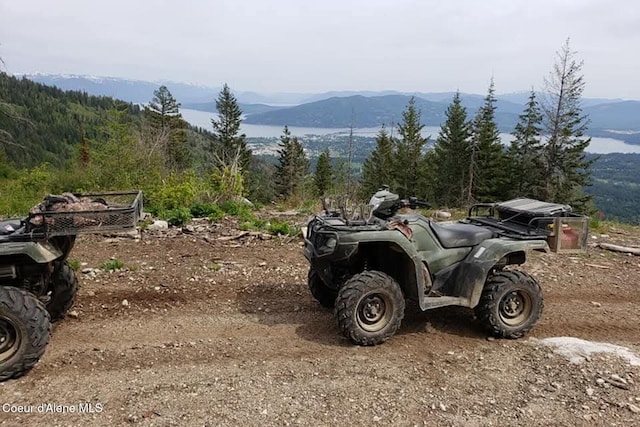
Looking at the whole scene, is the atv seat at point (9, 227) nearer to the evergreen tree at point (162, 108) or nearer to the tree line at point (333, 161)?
the tree line at point (333, 161)

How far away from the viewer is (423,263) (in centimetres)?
541

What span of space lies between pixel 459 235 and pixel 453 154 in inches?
1681

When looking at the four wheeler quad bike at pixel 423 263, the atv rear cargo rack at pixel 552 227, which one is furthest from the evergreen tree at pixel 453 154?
the four wheeler quad bike at pixel 423 263

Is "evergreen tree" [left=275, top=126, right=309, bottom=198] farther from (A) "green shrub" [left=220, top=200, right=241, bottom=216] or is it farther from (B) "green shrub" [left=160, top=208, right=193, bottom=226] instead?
(B) "green shrub" [left=160, top=208, right=193, bottom=226]

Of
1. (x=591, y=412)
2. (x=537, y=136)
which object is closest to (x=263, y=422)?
(x=591, y=412)

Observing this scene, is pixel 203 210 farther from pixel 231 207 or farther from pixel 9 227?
pixel 9 227

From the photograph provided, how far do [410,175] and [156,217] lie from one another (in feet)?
131

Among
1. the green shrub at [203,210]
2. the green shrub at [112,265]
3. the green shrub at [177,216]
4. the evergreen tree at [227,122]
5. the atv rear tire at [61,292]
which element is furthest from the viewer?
the evergreen tree at [227,122]

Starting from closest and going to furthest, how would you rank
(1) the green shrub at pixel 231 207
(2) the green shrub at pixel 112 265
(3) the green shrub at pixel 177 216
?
1. (2) the green shrub at pixel 112 265
2. (3) the green shrub at pixel 177 216
3. (1) the green shrub at pixel 231 207

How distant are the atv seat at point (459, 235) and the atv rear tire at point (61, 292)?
441cm

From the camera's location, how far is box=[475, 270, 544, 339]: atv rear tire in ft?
17.5

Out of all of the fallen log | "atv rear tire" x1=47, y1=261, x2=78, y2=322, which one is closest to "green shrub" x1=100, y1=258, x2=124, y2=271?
"atv rear tire" x1=47, y1=261, x2=78, y2=322

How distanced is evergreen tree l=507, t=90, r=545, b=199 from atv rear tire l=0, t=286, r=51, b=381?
130 ft

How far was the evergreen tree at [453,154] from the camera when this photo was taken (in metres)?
45.4
